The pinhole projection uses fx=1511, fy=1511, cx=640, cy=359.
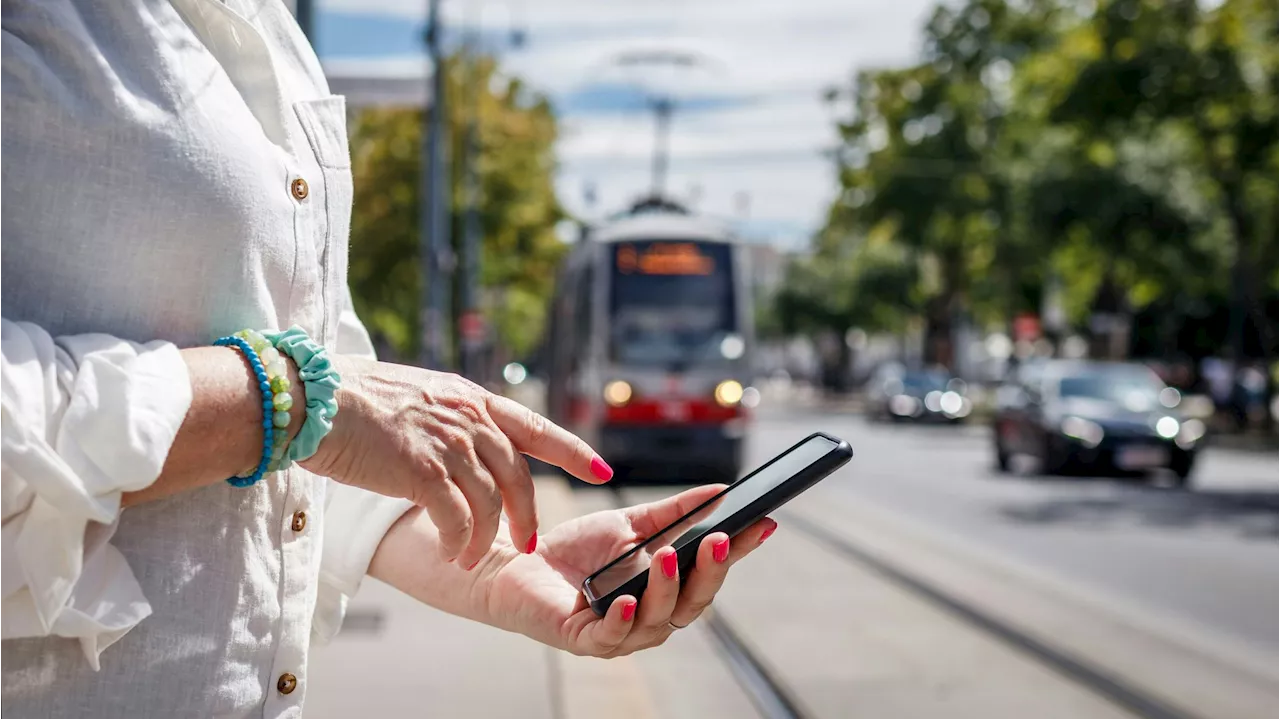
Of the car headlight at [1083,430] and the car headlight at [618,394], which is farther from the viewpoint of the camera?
the car headlight at [1083,430]

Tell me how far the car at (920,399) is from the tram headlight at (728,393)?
Answer: 74.6 ft

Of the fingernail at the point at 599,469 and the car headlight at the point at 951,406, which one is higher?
the fingernail at the point at 599,469

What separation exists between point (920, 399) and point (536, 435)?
127ft

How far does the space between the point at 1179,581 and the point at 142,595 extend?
9294 mm

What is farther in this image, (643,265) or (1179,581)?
(643,265)

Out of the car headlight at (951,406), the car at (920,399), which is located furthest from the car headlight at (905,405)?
the car headlight at (951,406)


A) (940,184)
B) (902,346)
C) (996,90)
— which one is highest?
(996,90)

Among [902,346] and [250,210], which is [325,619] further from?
[902,346]

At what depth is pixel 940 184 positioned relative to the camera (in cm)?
4288

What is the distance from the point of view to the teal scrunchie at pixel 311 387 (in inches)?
51.6

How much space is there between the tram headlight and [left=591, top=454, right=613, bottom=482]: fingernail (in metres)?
15.5

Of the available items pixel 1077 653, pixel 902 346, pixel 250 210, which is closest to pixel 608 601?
pixel 250 210

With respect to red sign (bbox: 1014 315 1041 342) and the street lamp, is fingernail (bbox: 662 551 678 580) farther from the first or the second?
red sign (bbox: 1014 315 1041 342)

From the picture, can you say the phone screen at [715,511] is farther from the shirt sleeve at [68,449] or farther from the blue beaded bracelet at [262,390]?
the shirt sleeve at [68,449]
